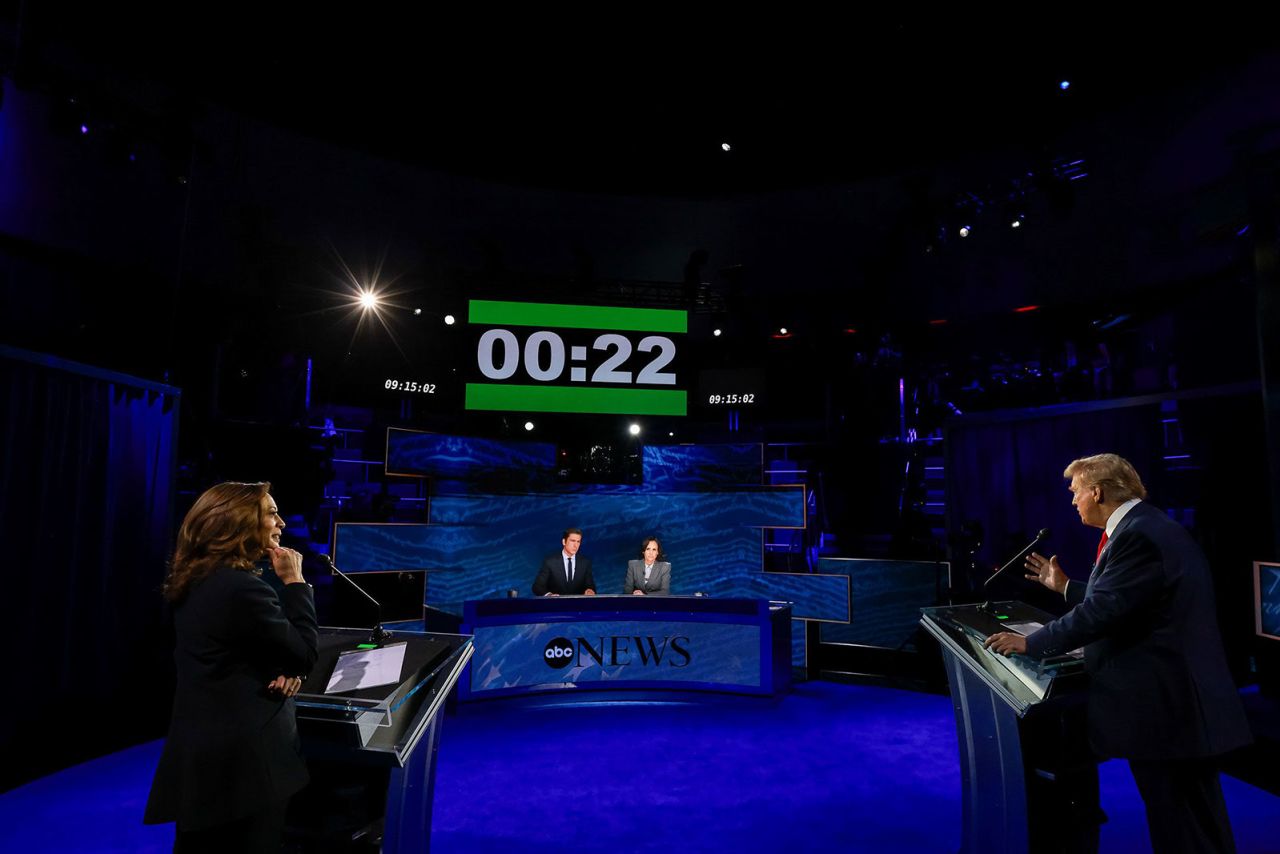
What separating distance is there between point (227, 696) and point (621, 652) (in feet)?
14.7

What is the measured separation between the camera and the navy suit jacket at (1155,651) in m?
2.11

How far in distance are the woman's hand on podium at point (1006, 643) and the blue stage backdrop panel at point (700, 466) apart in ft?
15.5

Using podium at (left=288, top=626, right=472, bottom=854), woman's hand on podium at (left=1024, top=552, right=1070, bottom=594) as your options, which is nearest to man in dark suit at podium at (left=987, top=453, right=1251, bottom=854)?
woman's hand on podium at (left=1024, top=552, right=1070, bottom=594)

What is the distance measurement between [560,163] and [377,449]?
379cm

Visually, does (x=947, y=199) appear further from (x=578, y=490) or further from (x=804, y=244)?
(x=578, y=490)

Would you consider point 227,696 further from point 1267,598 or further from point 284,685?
point 1267,598

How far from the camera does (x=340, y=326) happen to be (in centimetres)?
793

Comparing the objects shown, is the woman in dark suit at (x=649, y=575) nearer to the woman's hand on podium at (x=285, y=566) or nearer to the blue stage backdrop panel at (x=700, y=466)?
the blue stage backdrop panel at (x=700, y=466)

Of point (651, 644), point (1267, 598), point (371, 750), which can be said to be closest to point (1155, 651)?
point (371, 750)

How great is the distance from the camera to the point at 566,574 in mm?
6344

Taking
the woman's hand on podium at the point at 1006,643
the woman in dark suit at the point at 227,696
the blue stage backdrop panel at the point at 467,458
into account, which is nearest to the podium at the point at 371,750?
the woman in dark suit at the point at 227,696

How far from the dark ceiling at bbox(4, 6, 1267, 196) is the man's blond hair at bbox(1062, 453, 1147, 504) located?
4.61 metres

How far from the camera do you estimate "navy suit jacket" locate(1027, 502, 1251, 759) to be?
6.93 ft

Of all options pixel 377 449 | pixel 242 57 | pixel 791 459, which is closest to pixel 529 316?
pixel 377 449
